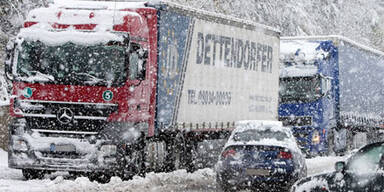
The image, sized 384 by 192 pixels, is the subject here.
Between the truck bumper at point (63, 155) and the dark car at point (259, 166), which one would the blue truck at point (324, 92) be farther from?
the truck bumper at point (63, 155)

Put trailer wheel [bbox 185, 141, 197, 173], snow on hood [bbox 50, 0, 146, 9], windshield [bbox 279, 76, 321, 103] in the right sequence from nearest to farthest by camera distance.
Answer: snow on hood [bbox 50, 0, 146, 9]
trailer wheel [bbox 185, 141, 197, 173]
windshield [bbox 279, 76, 321, 103]

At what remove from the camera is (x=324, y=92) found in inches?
984

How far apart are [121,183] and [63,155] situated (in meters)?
1.27

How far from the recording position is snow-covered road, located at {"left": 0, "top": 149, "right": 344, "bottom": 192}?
1373cm

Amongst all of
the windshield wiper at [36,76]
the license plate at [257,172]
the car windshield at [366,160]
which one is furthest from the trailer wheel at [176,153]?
the car windshield at [366,160]

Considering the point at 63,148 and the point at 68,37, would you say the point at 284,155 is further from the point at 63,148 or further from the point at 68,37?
the point at 68,37

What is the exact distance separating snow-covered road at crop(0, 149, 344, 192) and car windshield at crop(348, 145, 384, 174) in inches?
225

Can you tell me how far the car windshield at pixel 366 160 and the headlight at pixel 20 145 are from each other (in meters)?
7.43

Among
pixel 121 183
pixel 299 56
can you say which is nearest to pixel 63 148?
pixel 121 183

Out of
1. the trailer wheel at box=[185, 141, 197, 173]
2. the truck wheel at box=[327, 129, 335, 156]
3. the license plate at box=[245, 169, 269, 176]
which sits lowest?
the truck wheel at box=[327, 129, 335, 156]

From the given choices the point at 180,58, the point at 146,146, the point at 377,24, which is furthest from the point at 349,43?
the point at 377,24

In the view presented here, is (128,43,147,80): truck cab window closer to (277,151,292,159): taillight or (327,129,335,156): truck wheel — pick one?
(277,151,292,159): taillight

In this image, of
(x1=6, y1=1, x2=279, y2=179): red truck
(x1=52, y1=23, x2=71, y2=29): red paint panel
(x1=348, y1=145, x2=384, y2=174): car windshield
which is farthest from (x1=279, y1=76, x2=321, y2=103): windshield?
(x1=348, y1=145, x2=384, y2=174): car windshield

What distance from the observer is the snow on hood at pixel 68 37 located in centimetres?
1477
